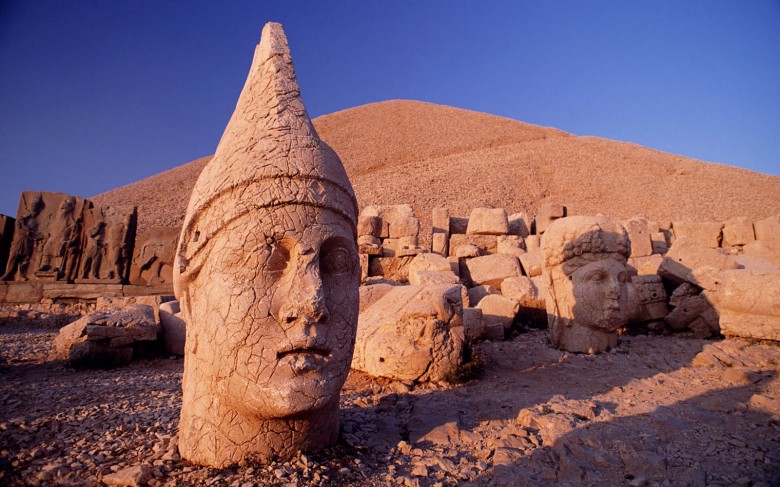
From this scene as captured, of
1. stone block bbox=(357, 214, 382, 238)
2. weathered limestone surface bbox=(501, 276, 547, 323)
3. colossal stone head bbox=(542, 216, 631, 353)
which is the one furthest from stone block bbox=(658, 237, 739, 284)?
stone block bbox=(357, 214, 382, 238)

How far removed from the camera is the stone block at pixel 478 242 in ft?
A: 38.1

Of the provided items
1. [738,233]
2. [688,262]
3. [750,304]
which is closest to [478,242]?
[688,262]

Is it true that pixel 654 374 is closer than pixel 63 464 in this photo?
No

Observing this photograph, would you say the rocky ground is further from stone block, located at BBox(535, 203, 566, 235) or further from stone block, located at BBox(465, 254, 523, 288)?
stone block, located at BBox(535, 203, 566, 235)

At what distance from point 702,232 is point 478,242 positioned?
641cm

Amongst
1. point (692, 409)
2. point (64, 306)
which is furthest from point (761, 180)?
point (64, 306)

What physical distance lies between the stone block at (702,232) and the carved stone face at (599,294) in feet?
25.1

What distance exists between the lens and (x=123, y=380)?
4801mm

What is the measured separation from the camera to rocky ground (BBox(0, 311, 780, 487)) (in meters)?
2.45

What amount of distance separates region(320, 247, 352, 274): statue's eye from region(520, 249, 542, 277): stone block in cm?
745

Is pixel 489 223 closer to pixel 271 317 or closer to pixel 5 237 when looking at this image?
pixel 271 317

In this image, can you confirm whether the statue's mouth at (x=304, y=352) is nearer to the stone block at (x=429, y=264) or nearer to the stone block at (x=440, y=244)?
the stone block at (x=429, y=264)

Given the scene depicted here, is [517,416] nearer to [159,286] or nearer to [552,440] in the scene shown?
[552,440]

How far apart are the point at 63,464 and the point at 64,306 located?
8.20m
